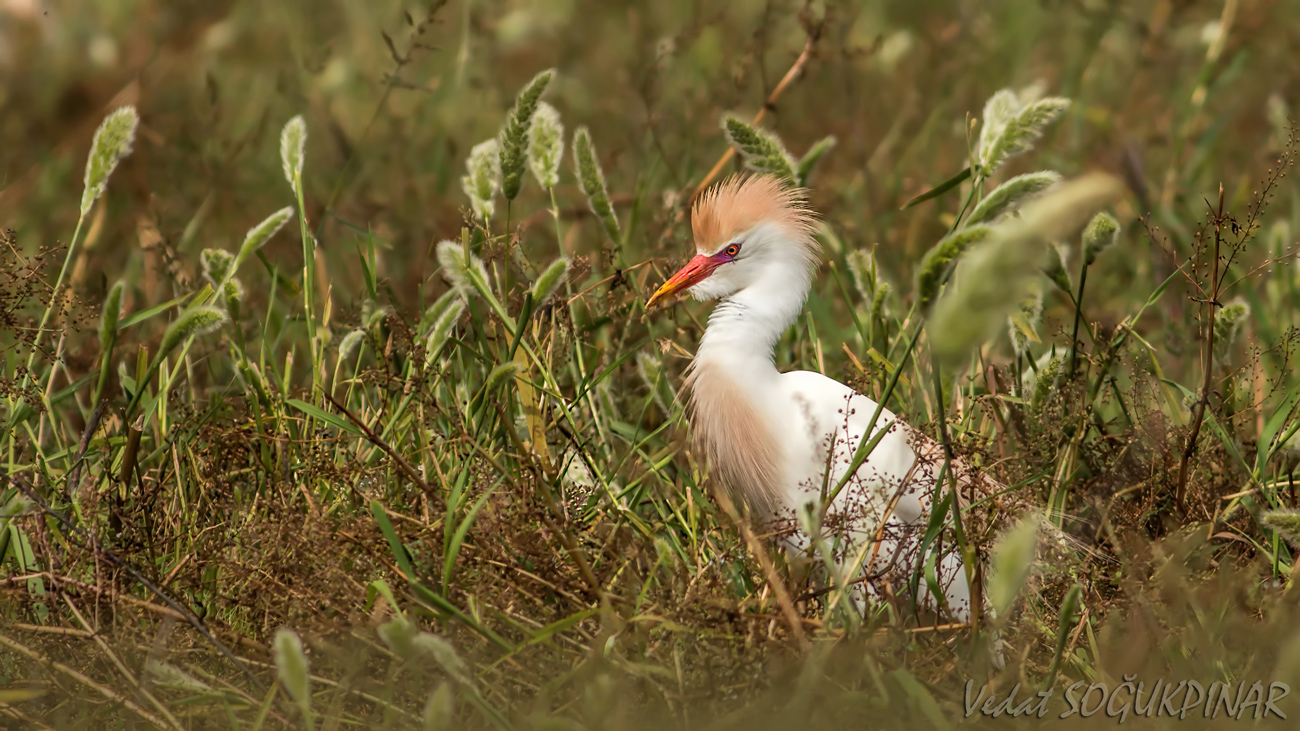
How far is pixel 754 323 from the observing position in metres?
2.50

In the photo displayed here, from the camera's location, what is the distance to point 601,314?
287 centimetres

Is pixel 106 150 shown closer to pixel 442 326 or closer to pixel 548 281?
pixel 442 326

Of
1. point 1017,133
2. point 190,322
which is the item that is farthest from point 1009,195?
point 190,322

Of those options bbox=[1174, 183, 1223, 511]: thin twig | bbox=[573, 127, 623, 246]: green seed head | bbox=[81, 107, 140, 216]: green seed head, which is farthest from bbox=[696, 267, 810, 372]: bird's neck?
bbox=[81, 107, 140, 216]: green seed head

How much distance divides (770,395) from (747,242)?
1.28 ft

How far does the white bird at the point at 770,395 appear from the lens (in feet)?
7.57

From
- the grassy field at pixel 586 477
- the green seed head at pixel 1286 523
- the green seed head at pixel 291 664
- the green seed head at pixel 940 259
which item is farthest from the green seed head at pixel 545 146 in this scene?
the green seed head at pixel 1286 523

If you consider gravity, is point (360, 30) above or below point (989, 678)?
above

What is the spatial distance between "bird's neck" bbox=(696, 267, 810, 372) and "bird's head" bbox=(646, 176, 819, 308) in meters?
0.02

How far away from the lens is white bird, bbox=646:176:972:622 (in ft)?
7.57

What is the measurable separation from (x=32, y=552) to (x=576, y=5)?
15.9ft

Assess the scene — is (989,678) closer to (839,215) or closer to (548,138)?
(548,138)

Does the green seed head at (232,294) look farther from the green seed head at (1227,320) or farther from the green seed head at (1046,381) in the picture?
the green seed head at (1227,320)

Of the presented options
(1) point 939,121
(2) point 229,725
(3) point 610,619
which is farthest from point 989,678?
(1) point 939,121
